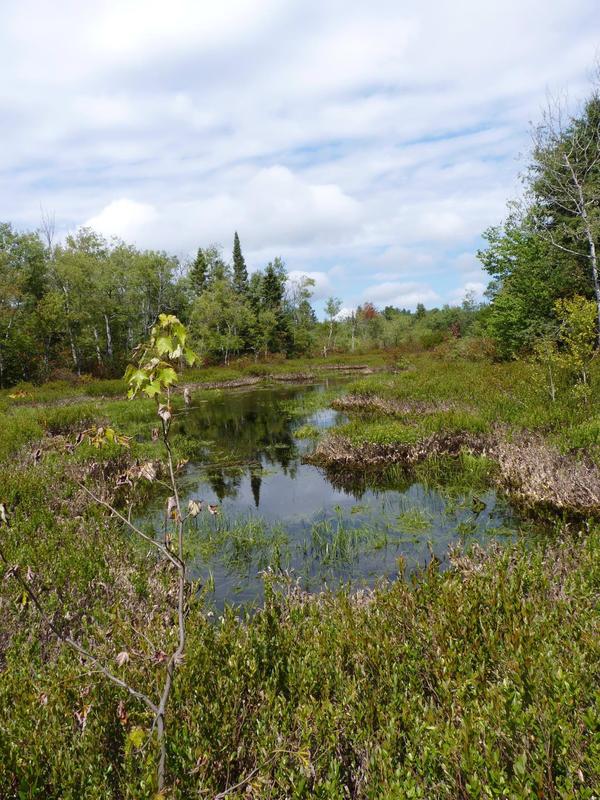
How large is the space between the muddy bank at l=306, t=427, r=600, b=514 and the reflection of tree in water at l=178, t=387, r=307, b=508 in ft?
5.88

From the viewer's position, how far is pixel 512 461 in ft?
38.2

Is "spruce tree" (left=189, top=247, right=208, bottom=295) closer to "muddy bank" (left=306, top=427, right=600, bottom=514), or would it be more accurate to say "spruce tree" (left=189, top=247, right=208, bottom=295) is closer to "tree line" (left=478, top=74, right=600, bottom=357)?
"tree line" (left=478, top=74, right=600, bottom=357)

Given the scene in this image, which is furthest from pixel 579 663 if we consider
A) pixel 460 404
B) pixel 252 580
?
pixel 460 404

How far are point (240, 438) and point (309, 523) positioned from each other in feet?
34.1

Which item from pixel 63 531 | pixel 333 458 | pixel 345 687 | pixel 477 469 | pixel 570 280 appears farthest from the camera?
pixel 570 280

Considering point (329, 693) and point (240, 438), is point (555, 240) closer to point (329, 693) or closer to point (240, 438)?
point (240, 438)

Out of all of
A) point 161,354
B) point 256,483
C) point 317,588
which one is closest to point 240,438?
point 256,483

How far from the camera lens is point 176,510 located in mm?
3049

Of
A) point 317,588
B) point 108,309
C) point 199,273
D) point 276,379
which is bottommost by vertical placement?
point 317,588

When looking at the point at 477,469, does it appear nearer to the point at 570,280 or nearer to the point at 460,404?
the point at 460,404

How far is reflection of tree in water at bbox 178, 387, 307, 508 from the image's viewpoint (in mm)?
15078

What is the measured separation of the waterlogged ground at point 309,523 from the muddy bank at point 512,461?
2.35 feet

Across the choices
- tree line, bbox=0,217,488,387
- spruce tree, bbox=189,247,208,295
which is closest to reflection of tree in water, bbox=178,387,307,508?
tree line, bbox=0,217,488,387

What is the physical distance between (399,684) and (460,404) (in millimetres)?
15349
